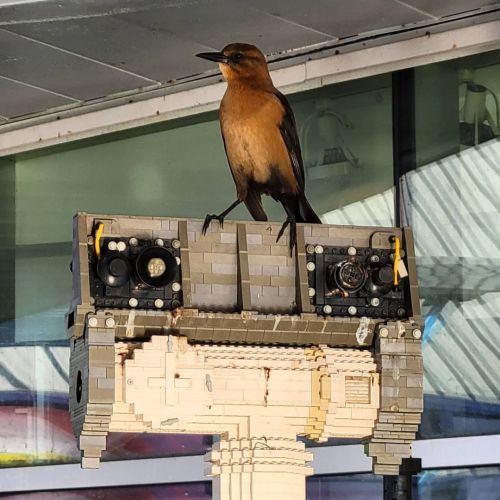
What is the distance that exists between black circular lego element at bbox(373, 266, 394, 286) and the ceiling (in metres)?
2.41

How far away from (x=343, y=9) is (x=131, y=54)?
1.64 meters

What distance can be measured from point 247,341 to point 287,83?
381 cm

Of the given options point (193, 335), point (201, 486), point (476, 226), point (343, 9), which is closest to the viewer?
point (193, 335)

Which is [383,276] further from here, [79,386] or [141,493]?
[141,493]

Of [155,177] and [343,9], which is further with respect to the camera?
[155,177]

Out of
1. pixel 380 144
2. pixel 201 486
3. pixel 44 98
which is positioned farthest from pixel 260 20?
pixel 201 486

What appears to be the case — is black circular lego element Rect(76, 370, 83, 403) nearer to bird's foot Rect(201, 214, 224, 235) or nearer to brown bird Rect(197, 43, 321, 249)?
bird's foot Rect(201, 214, 224, 235)

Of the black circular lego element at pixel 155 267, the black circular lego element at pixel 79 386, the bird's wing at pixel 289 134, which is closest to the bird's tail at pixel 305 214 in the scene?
the bird's wing at pixel 289 134

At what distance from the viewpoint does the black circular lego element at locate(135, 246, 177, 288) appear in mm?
8461

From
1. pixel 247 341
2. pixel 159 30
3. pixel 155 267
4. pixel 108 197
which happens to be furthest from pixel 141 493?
pixel 155 267

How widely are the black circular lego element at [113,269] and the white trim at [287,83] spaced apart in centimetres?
375

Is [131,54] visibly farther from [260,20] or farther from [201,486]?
[201,486]

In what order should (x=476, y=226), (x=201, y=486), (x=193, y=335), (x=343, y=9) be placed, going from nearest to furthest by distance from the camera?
(x=193, y=335), (x=343, y=9), (x=476, y=226), (x=201, y=486)

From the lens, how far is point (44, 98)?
1275cm
